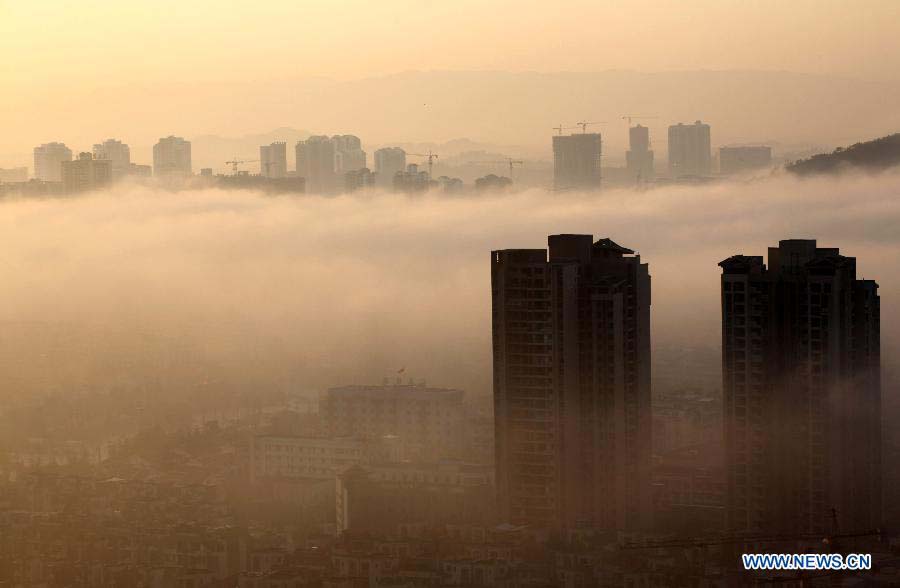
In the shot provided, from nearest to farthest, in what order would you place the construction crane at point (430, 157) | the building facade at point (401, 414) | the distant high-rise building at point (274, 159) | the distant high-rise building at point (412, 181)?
the building facade at point (401, 414)
the construction crane at point (430, 157)
the distant high-rise building at point (412, 181)
the distant high-rise building at point (274, 159)

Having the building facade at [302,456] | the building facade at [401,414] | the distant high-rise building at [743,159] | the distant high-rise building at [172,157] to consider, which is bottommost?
the building facade at [302,456]

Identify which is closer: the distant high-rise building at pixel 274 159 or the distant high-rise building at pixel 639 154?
the distant high-rise building at pixel 639 154

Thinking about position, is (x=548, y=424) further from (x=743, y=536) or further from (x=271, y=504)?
(x=271, y=504)

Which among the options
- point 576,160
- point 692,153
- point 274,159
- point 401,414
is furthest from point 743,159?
point 274,159

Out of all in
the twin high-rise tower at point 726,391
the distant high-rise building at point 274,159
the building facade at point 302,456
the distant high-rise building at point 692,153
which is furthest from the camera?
the distant high-rise building at point 274,159

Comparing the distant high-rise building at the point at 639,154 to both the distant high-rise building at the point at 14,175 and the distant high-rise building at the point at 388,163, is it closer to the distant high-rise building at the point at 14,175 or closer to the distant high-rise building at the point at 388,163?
the distant high-rise building at the point at 388,163

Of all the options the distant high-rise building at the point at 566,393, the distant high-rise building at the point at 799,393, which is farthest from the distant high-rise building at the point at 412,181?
the distant high-rise building at the point at 799,393

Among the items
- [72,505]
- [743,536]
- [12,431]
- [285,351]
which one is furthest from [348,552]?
[285,351]
